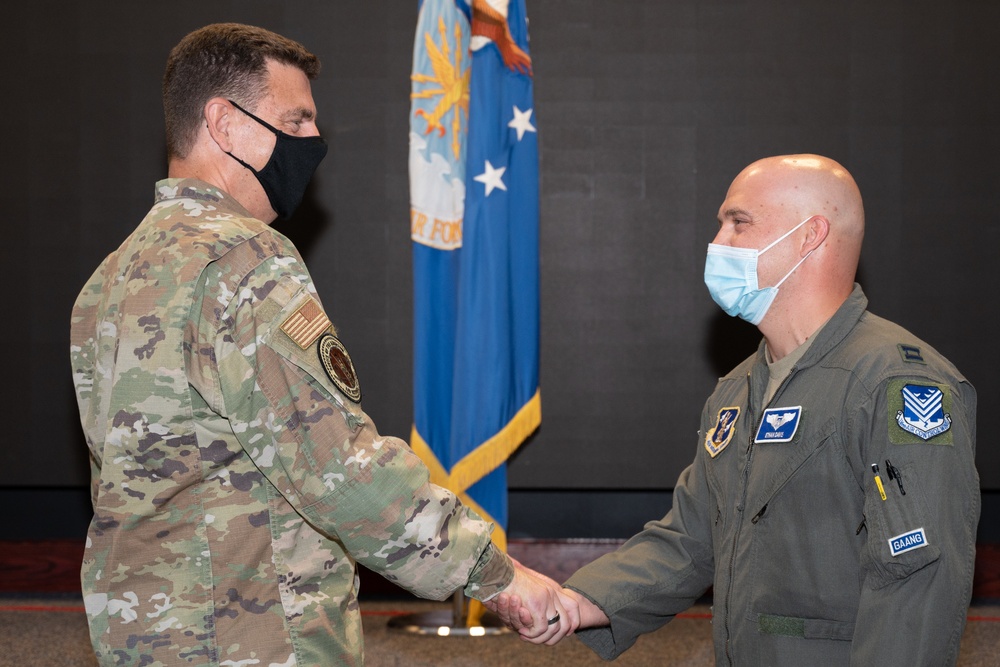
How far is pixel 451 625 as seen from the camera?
3.74 m

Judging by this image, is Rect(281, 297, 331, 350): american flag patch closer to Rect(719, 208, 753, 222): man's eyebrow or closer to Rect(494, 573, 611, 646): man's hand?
Rect(494, 573, 611, 646): man's hand

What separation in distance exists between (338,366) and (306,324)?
9 centimetres

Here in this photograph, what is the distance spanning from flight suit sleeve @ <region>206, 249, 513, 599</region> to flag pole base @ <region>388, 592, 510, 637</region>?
→ 2.05 metres

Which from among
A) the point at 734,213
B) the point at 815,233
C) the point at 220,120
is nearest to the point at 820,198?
the point at 815,233

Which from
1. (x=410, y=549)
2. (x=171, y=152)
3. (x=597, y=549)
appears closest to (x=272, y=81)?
(x=171, y=152)

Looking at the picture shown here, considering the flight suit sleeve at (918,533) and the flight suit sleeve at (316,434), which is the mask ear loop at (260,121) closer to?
the flight suit sleeve at (316,434)

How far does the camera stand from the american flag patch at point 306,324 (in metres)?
1.53

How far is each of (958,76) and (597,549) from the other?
248 centimetres

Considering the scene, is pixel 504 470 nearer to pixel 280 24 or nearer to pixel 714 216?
pixel 714 216

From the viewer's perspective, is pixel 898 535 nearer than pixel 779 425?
Yes

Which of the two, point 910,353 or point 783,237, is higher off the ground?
point 783,237

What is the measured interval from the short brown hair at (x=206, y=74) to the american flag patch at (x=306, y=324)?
16.7 inches

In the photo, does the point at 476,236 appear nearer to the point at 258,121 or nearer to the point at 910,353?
the point at 258,121

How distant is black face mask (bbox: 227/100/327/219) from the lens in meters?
1.82
